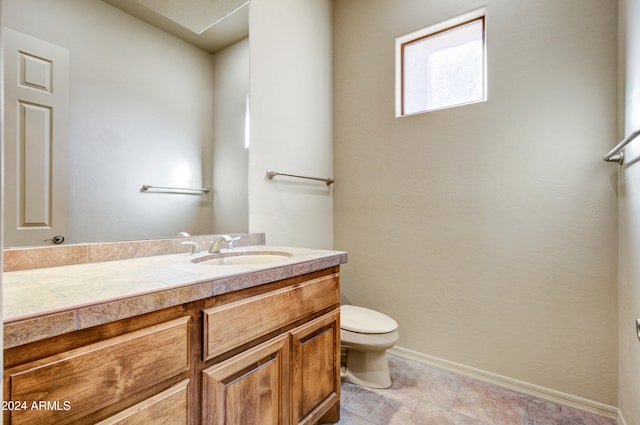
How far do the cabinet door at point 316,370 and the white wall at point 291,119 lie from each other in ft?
2.58

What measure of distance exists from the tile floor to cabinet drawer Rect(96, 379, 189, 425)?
3.22 feet

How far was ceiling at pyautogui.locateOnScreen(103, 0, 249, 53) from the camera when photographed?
1388 mm

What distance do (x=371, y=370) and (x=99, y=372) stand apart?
1526 millimetres

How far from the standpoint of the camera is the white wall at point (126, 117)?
1.19 metres

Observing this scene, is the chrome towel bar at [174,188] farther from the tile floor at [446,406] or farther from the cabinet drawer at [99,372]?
the tile floor at [446,406]

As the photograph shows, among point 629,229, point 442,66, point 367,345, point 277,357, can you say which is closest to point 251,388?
point 277,357

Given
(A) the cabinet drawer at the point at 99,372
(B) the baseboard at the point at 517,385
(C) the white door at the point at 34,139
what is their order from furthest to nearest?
(B) the baseboard at the point at 517,385
(C) the white door at the point at 34,139
(A) the cabinet drawer at the point at 99,372

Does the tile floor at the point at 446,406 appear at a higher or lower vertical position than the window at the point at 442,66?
lower

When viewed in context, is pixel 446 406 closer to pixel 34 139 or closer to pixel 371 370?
pixel 371 370

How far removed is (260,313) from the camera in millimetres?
1099

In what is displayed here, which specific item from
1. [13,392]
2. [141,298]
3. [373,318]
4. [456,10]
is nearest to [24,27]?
[141,298]

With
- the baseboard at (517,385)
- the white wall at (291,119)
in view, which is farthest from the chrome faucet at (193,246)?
the baseboard at (517,385)

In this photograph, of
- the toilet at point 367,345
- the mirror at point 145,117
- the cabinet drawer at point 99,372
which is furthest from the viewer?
the toilet at point 367,345

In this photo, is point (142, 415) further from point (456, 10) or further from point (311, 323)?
point (456, 10)
